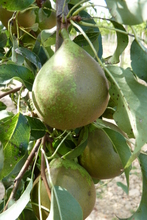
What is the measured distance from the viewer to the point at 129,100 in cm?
52

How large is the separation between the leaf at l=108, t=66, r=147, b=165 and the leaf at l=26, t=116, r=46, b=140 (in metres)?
0.25

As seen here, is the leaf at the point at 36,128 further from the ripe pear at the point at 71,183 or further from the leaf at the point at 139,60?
the leaf at the point at 139,60

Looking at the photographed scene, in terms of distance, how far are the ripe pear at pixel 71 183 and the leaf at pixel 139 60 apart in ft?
0.94

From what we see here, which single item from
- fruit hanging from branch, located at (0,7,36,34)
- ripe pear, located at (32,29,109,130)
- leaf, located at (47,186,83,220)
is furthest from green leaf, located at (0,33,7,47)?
leaf, located at (47,186,83,220)

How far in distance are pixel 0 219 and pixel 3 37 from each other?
27.3 inches

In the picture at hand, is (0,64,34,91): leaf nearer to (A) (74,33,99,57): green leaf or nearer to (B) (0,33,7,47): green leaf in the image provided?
(A) (74,33,99,57): green leaf

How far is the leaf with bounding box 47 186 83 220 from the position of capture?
547 millimetres

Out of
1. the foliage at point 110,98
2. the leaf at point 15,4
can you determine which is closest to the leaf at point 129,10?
the foliage at point 110,98

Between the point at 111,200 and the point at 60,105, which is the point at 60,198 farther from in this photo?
the point at 111,200

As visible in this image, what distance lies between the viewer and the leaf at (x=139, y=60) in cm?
62

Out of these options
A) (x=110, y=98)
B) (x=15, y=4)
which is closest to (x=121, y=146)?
(x=110, y=98)

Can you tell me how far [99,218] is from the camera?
2203 mm

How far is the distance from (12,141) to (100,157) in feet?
0.91

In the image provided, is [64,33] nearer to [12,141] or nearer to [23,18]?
[12,141]
